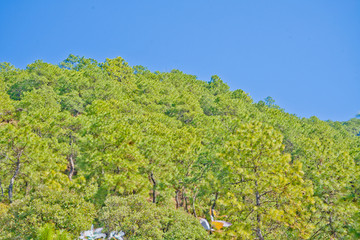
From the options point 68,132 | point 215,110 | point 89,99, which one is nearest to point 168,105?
point 215,110

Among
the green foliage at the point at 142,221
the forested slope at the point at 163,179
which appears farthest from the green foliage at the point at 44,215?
the green foliage at the point at 142,221

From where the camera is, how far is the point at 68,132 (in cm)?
2995

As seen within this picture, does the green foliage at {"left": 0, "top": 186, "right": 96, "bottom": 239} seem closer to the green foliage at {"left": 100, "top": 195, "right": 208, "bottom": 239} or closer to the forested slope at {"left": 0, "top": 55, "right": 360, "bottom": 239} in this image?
A: the forested slope at {"left": 0, "top": 55, "right": 360, "bottom": 239}

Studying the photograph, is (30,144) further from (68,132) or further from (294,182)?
(294,182)

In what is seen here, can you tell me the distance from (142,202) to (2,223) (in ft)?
28.5

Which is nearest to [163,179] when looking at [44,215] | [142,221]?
[142,221]

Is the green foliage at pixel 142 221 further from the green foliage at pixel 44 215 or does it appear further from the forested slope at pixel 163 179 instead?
the green foliage at pixel 44 215

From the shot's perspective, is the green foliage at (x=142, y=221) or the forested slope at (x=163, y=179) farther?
the green foliage at (x=142, y=221)

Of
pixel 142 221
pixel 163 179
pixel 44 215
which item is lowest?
pixel 142 221

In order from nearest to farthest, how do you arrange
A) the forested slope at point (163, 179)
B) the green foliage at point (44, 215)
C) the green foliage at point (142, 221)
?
1. the forested slope at point (163, 179)
2. the green foliage at point (44, 215)
3. the green foliage at point (142, 221)

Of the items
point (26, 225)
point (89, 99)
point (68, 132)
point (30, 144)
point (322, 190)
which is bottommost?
point (26, 225)

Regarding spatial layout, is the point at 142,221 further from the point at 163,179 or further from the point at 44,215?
the point at 163,179

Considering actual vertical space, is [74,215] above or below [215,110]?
below

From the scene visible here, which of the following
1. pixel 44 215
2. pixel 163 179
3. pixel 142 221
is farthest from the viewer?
pixel 163 179
